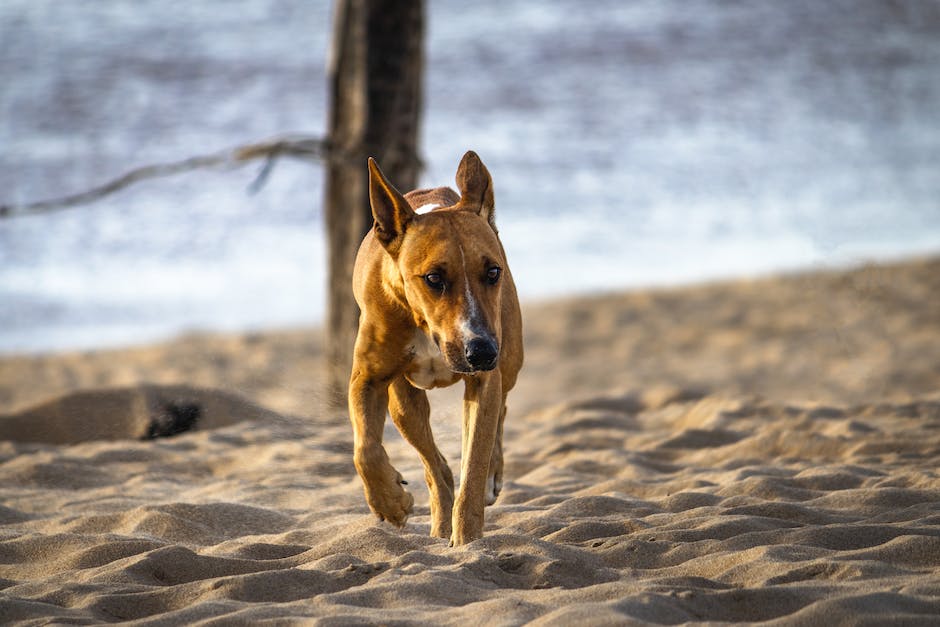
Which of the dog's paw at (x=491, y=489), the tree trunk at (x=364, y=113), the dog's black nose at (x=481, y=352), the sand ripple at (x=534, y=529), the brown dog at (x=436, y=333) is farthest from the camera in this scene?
the tree trunk at (x=364, y=113)

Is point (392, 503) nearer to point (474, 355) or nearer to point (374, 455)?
point (374, 455)

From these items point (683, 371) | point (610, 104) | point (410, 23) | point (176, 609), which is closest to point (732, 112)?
point (610, 104)

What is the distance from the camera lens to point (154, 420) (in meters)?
7.79

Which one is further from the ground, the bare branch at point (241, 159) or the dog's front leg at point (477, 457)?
the bare branch at point (241, 159)

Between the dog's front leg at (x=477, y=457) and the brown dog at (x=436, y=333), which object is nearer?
the brown dog at (x=436, y=333)

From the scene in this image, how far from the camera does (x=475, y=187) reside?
4.62 metres

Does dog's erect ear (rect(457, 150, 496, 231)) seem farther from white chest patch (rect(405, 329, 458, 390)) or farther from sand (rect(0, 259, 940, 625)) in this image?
sand (rect(0, 259, 940, 625))

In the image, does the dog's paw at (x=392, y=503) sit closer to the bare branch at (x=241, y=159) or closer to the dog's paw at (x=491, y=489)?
the dog's paw at (x=491, y=489)

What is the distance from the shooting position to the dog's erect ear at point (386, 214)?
14.5 feet

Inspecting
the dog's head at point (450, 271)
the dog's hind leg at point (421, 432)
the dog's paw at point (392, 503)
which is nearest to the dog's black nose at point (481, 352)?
the dog's head at point (450, 271)

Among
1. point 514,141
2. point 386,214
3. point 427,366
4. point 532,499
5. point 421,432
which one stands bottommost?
point 532,499

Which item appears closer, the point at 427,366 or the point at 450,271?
the point at 450,271

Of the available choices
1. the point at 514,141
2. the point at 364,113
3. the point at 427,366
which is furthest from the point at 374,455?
the point at 514,141

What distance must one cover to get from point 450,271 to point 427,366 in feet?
1.78
